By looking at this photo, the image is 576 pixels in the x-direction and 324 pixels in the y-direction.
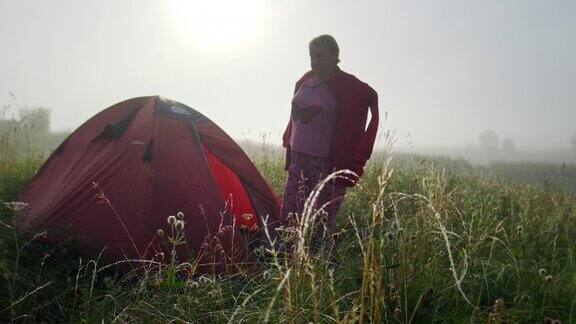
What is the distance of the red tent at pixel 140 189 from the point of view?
3.66 meters

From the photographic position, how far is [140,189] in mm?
3766

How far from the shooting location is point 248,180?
15.4 ft

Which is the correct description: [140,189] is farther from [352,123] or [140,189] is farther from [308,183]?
[352,123]

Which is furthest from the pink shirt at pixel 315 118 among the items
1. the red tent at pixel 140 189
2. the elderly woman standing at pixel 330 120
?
the red tent at pixel 140 189

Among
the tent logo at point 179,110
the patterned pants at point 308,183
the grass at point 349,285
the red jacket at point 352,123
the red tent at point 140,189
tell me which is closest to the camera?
the grass at point 349,285

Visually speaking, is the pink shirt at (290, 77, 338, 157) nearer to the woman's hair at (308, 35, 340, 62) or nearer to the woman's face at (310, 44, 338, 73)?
the woman's face at (310, 44, 338, 73)

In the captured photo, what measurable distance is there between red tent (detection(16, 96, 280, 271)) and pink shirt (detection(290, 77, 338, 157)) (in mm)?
820

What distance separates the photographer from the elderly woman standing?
13.6ft

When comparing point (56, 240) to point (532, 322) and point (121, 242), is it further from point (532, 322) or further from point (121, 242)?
point (532, 322)

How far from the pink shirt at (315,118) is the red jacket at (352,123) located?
3.0 inches

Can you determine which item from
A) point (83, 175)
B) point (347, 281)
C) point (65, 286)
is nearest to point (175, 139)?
point (83, 175)

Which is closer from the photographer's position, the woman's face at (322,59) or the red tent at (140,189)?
the red tent at (140,189)

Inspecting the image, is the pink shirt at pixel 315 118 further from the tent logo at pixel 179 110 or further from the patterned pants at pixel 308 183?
the tent logo at pixel 179 110

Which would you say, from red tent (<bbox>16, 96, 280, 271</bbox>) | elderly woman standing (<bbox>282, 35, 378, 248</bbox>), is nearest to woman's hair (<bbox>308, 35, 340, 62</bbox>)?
elderly woman standing (<bbox>282, 35, 378, 248</bbox>)
